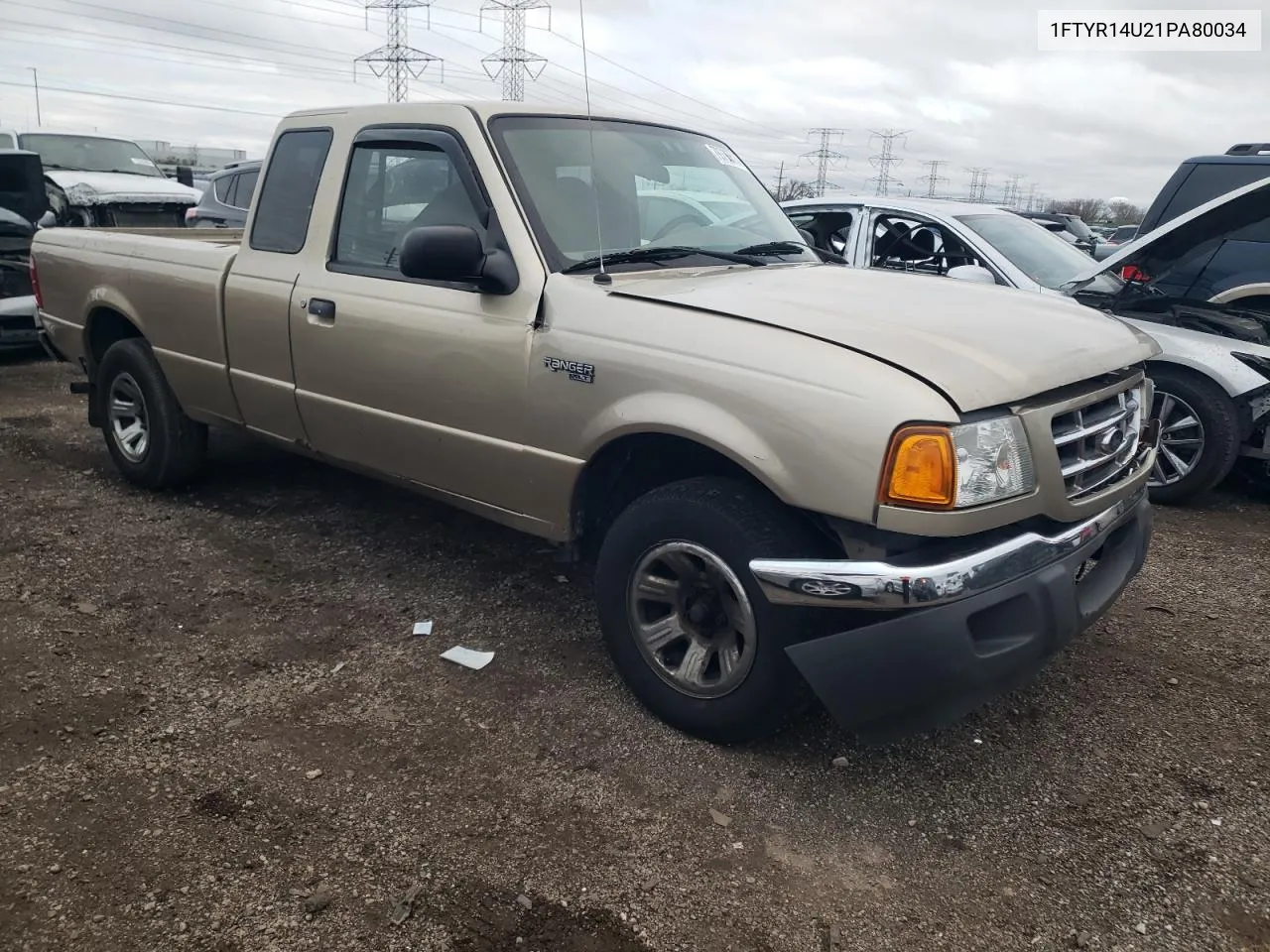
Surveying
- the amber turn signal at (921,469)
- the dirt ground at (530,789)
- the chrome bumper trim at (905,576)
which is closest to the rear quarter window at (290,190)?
the dirt ground at (530,789)

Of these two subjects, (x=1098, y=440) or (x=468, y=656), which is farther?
(x=468, y=656)

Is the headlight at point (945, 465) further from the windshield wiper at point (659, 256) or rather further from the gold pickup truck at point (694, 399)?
the windshield wiper at point (659, 256)

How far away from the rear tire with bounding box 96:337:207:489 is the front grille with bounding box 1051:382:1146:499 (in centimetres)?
428

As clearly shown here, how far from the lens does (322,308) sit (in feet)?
12.8

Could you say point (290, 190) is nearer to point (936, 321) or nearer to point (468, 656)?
point (468, 656)

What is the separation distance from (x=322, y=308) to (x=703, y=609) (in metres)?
2.07

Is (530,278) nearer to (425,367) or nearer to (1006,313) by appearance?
(425,367)

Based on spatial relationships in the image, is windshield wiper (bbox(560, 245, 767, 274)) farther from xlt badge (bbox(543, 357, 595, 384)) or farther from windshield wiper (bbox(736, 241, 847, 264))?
xlt badge (bbox(543, 357, 595, 384))

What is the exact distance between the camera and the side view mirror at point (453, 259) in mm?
3059

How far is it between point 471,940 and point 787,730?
1295mm

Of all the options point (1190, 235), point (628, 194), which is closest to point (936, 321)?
point (628, 194)

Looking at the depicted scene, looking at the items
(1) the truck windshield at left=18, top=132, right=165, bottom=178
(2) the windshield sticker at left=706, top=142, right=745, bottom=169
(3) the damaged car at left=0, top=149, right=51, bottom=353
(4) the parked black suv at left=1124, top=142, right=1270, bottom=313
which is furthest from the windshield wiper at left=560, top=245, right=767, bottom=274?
(1) the truck windshield at left=18, top=132, right=165, bottom=178

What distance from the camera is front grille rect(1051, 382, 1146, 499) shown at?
272 centimetres

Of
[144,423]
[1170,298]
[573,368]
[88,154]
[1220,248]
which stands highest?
[88,154]
